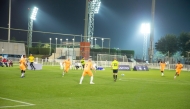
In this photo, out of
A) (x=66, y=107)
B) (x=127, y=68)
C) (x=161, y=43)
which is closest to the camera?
(x=66, y=107)

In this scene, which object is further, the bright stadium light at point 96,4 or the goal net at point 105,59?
the bright stadium light at point 96,4

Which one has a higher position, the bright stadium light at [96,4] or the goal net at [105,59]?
the bright stadium light at [96,4]

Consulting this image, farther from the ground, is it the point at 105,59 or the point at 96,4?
the point at 96,4

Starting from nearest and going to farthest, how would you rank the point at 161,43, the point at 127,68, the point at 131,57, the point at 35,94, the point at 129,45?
the point at 35,94
the point at 127,68
the point at 131,57
the point at 161,43
the point at 129,45

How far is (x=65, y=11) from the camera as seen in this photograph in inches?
4058

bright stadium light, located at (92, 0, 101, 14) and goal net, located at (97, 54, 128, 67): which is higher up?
bright stadium light, located at (92, 0, 101, 14)

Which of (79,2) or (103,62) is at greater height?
(79,2)

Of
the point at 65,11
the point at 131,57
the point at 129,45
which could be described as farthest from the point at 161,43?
the point at 129,45

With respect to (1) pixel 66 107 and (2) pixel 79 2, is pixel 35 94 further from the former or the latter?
(2) pixel 79 2

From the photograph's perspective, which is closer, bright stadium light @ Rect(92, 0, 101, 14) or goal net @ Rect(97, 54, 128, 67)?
goal net @ Rect(97, 54, 128, 67)

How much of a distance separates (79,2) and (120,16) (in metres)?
21.8

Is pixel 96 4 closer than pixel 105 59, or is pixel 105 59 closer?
pixel 105 59

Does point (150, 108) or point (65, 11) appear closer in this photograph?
point (150, 108)

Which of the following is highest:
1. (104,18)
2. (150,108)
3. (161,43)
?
(104,18)
